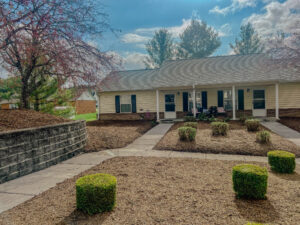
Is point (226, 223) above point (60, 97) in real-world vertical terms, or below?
below

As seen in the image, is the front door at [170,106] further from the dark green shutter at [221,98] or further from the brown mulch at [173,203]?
the brown mulch at [173,203]

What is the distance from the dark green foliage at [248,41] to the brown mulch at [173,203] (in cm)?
3627

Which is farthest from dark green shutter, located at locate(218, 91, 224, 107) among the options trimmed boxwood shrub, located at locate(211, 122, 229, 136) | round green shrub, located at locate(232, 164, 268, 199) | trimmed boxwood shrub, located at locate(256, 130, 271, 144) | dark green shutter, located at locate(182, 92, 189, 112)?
round green shrub, located at locate(232, 164, 268, 199)

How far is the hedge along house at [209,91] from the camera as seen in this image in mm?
13461

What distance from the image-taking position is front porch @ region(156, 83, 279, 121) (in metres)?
13.9

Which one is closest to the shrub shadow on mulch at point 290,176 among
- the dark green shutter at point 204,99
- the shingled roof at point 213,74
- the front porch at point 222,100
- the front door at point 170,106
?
the front porch at point 222,100

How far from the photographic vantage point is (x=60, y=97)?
1200 cm

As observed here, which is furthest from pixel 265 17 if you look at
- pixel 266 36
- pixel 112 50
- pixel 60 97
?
pixel 60 97

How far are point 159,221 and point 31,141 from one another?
4.15 m

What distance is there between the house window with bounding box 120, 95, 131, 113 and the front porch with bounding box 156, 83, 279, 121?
2.83 m

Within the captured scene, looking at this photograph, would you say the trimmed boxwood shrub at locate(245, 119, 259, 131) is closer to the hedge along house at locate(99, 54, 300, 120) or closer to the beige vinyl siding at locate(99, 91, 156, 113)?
the hedge along house at locate(99, 54, 300, 120)

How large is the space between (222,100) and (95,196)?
13864 millimetres

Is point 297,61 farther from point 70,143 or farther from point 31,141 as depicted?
point 31,141

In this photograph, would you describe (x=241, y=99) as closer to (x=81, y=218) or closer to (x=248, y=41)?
(x=81, y=218)
